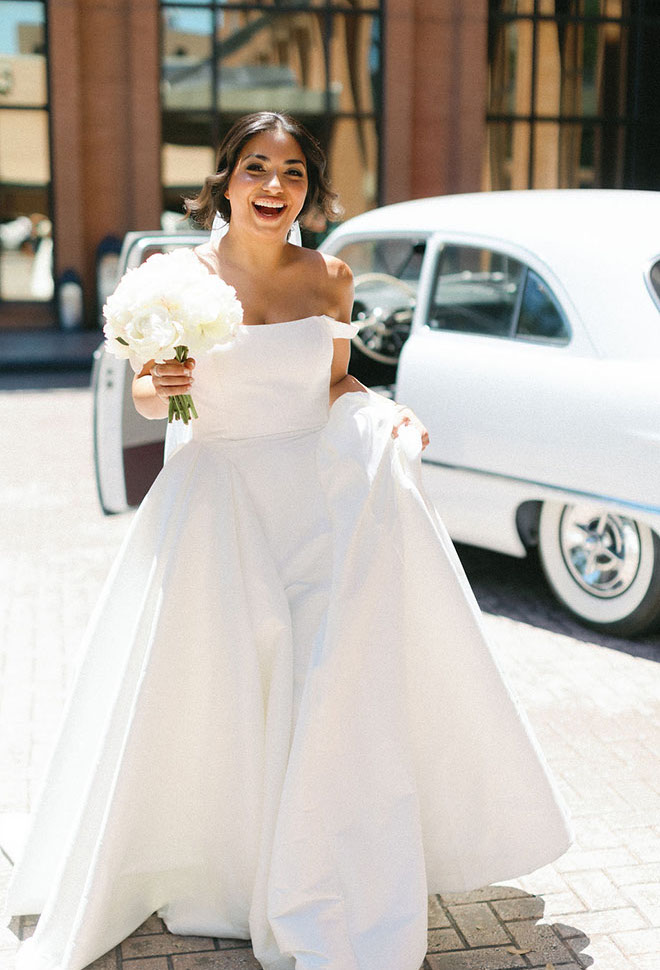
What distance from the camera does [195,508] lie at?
2998 millimetres

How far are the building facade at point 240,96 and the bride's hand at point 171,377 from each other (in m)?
15.5

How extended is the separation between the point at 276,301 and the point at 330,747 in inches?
45.4

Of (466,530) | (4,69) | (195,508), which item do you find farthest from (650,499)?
(4,69)

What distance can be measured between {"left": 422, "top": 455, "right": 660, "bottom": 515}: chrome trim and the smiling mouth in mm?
2365

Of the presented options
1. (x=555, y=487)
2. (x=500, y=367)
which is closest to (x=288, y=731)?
(x=555, y=487)

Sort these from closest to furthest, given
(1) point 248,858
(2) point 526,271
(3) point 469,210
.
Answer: (1) point 248,858 → (2) point 526,271 → (3) point 469,210

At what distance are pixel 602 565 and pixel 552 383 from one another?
84 centimetres

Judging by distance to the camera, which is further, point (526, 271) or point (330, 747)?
point (526, 271)

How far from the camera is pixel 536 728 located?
4367 mm

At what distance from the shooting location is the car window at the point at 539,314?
5.31m

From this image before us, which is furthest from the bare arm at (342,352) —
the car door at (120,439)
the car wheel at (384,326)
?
the car wheel at (384,326)

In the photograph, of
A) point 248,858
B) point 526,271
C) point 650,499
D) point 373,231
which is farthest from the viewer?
point 373,231

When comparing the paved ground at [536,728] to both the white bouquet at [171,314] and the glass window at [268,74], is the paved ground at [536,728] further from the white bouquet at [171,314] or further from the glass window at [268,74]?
the glass window at [268,74]

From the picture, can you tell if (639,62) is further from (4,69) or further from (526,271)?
(526,271)
